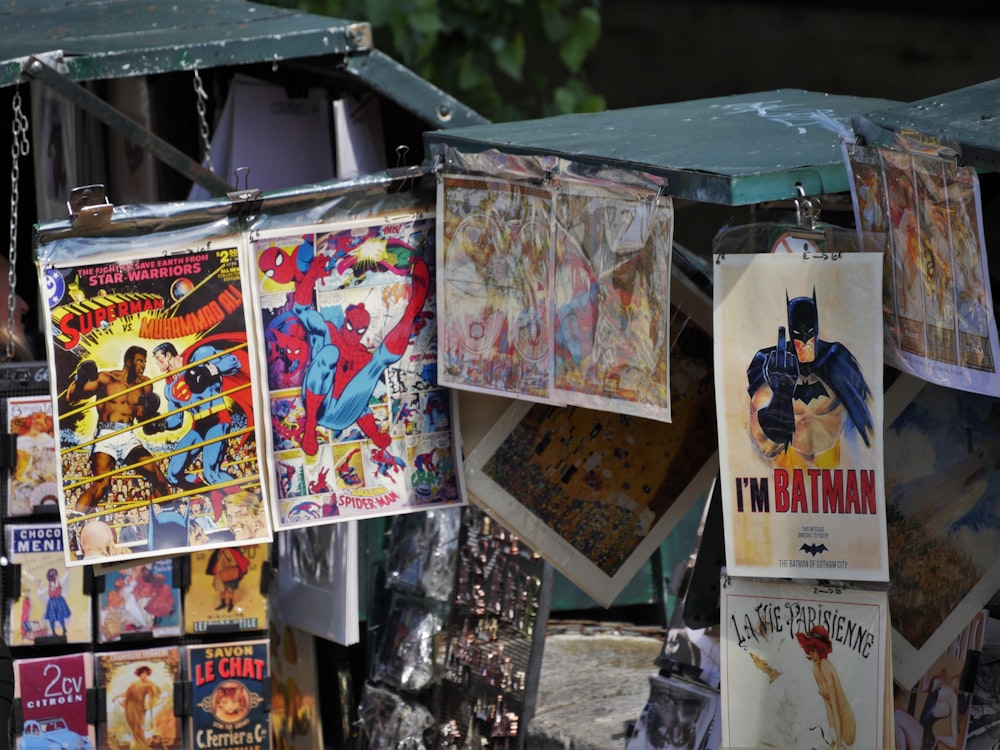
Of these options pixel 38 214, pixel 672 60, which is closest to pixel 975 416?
pixel 38 214

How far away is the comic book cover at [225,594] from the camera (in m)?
4.29

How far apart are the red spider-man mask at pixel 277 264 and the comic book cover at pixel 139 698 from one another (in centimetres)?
148

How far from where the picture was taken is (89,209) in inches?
122

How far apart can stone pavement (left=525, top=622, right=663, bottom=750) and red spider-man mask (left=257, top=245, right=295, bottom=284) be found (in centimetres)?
208

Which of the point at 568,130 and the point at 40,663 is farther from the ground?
the point at 568,130

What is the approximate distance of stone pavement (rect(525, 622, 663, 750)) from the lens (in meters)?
4.77

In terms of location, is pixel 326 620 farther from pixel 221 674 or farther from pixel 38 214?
pixel 38 214

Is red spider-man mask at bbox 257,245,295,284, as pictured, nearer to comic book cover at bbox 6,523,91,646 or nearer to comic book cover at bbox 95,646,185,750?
comic book cover at bbox 6,523,91,646

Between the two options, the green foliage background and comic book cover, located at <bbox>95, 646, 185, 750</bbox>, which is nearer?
comic book cover, located at <bbox>95, 646, 185, 750</bbox>

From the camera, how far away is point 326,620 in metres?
4.50

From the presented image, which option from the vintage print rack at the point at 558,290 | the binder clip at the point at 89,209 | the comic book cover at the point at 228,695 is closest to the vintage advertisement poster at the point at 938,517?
the vintage print rack at the point at 558,290

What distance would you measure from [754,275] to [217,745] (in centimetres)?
241

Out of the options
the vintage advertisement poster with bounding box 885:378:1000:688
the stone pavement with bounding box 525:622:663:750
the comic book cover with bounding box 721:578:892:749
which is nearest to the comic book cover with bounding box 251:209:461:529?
the comic book cover with bounding box 721:578:892:749

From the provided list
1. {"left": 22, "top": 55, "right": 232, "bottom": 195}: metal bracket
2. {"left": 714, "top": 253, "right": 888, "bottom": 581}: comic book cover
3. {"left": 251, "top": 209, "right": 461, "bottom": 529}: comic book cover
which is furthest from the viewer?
{"left": 22, "top": 55, "right": 232, "bottom": 195}: metal bracket
